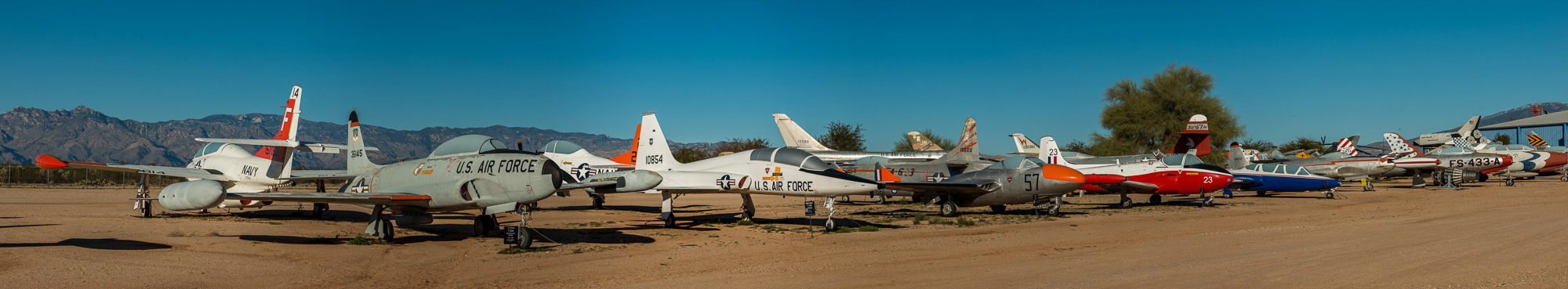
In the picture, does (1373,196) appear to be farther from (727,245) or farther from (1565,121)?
(1565,121)

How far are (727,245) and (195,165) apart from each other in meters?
14.3

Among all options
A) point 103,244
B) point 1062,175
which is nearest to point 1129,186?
point 1062,175

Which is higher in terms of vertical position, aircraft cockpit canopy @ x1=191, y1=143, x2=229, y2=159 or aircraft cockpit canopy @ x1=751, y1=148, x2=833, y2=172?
aircraft cockpit canopy @ x1=191, y1=143, x2=229, y2=159

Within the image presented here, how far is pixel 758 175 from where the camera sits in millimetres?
14148

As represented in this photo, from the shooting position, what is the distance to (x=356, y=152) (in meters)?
14.6

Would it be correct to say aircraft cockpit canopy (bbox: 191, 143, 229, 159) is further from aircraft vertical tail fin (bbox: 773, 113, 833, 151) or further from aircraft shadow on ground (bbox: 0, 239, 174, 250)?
aircraft vertical tail fin (bbox: 773, 113, 833, 151)

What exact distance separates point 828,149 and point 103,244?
3583 cm

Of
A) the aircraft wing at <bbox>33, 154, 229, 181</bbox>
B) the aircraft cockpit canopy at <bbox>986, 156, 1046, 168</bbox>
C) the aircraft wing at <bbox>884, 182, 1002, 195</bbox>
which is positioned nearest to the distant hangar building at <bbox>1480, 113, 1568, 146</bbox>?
the aircraft cockpit canopy at <bbox>986, 156, 1046, 168</bbox>

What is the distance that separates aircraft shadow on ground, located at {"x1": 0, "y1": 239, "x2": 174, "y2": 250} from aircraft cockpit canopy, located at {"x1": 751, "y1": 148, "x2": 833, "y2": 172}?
875 cm

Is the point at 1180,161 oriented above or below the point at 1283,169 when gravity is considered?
above

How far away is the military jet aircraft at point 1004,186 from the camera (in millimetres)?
15883

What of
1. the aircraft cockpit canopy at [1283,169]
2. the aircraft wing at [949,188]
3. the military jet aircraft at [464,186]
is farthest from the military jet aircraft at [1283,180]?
the military jet aircraft at [464,186]

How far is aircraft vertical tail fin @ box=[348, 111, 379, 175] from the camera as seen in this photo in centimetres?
1452

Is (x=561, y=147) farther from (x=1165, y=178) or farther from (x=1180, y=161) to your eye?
(x=1180, y=161)
